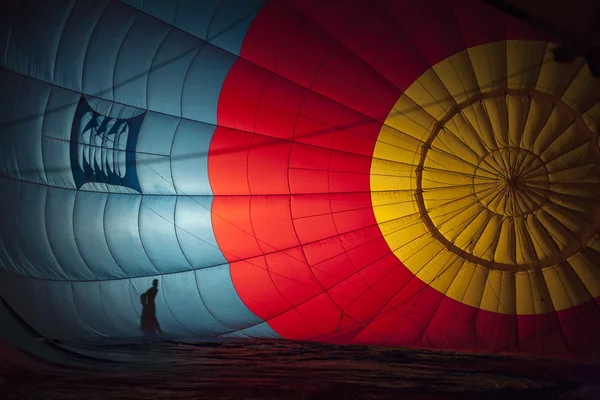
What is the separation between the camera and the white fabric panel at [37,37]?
8.60 feet

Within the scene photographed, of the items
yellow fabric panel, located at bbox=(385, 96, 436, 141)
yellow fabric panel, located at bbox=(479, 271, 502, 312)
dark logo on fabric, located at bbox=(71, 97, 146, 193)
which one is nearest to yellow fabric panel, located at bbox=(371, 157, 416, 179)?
yellow fabric panel, located at bbox=(385, 96, 436, 141)

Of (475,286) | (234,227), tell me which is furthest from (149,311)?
(475,286)

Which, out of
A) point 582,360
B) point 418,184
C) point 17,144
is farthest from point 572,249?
point 17,144

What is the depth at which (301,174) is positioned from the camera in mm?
2418

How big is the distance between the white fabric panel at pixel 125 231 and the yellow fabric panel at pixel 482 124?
4.66 ft

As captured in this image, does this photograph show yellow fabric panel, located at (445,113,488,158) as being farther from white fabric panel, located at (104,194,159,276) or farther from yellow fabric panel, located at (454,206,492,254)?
white fabric panel, located at (104,194,159,276)

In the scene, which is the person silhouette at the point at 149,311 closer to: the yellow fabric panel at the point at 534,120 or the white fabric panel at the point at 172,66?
the white fabric panel at the point at 172,66

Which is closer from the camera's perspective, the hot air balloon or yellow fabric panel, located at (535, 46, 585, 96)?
yellow fabric panel, located at (535, 46, 585, 96)

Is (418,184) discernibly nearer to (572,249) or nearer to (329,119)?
(329,119)

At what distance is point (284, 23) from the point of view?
92.7 inches

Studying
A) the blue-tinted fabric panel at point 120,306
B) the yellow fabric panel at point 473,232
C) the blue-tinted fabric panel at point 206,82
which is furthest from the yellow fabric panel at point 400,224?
the blue-tinted fabric panel at point 120,306

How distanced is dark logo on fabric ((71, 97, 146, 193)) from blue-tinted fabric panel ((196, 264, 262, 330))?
1.60 feet

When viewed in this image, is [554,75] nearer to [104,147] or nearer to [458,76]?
[458,76]

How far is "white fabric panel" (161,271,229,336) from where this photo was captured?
2.80 m
